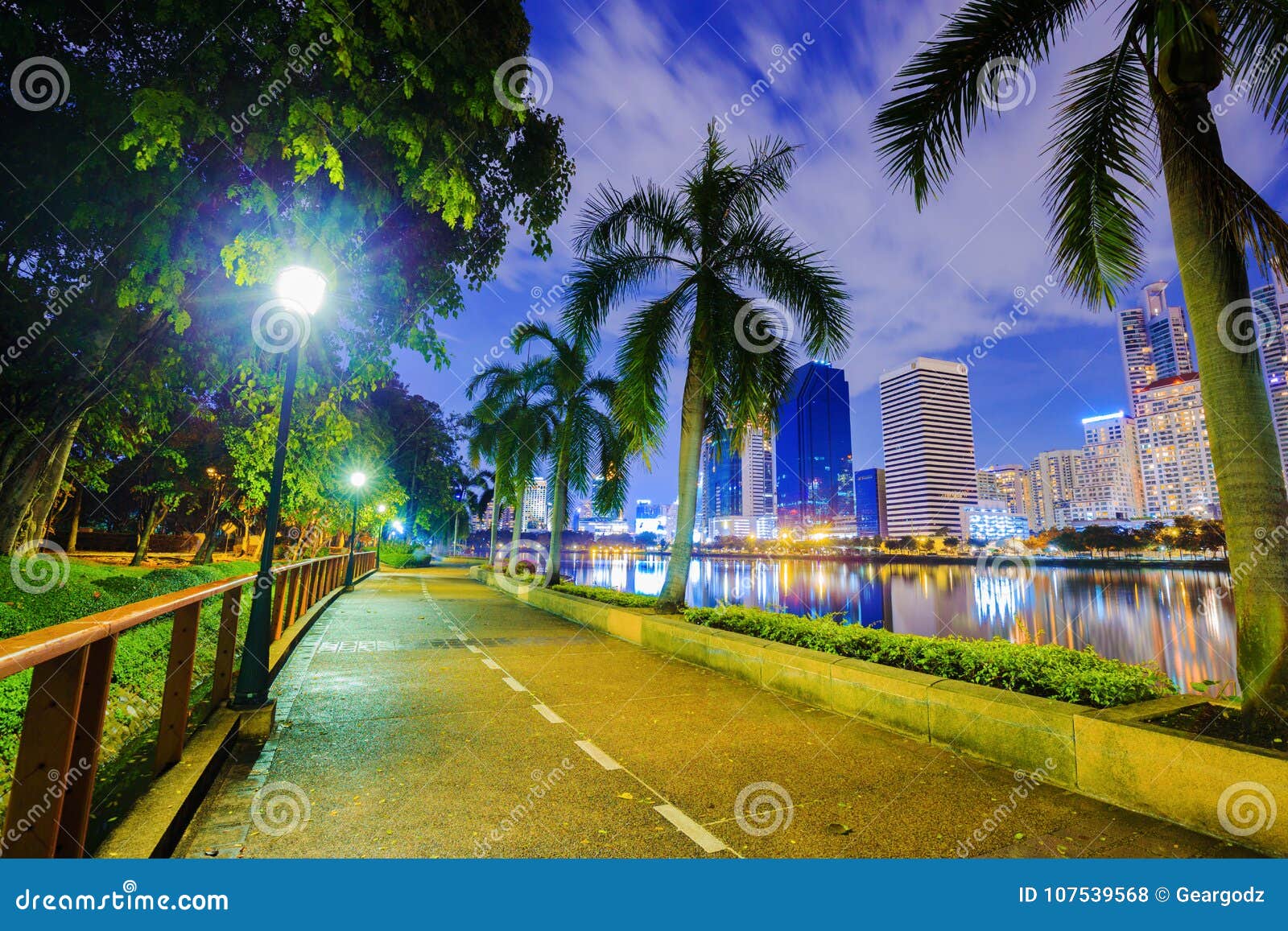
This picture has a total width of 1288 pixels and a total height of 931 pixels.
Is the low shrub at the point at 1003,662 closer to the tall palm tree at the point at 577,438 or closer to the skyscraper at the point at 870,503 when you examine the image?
the tall palm tree at the point at 577,438

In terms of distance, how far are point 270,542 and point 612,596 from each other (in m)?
9.21

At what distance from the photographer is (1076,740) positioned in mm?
4133

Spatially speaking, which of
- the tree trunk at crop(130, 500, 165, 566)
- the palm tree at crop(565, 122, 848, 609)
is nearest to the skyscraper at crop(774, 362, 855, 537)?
the palm tree at crop(565, 122, 848, 609)

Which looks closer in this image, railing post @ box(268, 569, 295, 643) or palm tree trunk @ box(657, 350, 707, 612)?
railing post @ box(268, 569, 295, 643)

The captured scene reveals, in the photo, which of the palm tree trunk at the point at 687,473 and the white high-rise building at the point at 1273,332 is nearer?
the white high-rise building at the point at 1273,332

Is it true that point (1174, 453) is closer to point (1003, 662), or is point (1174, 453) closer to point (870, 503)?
point (870, 503)

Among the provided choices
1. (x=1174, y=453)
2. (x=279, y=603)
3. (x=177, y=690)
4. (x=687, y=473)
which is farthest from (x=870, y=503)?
(x=177, y=690)

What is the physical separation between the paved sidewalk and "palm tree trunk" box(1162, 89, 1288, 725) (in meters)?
1.41

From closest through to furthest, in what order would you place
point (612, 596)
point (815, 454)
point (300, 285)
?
point (300, 285) → point (612, 596) → point (815, 454)

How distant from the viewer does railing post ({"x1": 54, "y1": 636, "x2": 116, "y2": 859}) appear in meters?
2.53

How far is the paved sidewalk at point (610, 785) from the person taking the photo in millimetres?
3336

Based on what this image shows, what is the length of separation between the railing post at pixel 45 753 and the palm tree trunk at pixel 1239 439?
6.16 metres

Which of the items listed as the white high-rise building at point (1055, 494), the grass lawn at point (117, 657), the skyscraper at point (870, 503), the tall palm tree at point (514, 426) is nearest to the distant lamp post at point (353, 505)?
the tall palm tree at point (514, 426)

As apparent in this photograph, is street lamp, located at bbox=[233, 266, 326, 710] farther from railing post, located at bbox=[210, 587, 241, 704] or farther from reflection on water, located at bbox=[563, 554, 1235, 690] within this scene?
reflection on water, located at bbox=[563, 554, 1235, 690]
